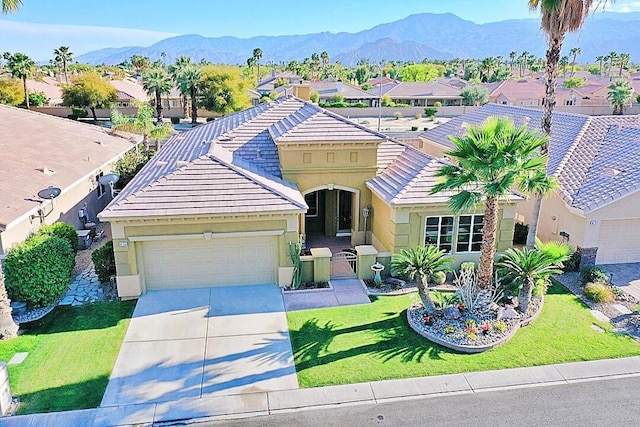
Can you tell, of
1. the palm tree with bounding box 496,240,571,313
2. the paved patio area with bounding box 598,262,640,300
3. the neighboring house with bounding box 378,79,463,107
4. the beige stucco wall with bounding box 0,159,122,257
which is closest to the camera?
the palm tree with bounding box 496,240,571,313

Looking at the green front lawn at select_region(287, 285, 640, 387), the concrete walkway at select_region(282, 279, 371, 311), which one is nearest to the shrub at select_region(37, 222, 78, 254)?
the concrete walkway at select_region(282, 279, 371, 311)

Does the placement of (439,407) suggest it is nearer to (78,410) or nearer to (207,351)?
(207,351)

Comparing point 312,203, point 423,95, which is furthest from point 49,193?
point 423,95

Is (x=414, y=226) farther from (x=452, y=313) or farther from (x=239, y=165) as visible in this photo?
(x=239, y=165)

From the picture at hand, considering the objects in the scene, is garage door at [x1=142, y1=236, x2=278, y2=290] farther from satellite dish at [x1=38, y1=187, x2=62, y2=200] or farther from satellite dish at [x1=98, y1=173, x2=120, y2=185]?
satellite dish at [x1=98, y1=173, x2=120, y2=185]

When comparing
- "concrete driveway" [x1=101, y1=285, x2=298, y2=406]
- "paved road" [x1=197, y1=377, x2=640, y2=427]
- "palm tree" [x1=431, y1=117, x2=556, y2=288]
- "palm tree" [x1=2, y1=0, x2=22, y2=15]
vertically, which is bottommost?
"paved road" [x1=197, y1=377, x2=640, y2=427]

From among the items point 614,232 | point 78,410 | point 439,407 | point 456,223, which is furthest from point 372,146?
point 78,410
